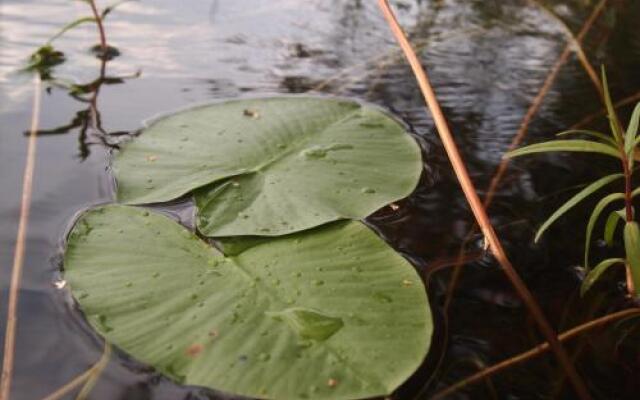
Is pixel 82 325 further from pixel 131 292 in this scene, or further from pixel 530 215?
pixel 530 215

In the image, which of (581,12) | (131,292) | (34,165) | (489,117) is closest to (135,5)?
(34,165)

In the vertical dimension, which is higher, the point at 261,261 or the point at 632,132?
the point at 632,132

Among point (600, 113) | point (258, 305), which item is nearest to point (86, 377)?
point (258, 305)

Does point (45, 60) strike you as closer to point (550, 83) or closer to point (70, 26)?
point (70, 26)

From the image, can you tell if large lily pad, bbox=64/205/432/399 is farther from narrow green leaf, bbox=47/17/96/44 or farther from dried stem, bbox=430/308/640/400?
narrow green leaf, bbox=47/17/96/44

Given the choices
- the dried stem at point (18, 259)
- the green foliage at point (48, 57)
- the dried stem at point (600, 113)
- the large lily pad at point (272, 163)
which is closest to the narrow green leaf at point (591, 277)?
the large lily pad at point (272, 163)
